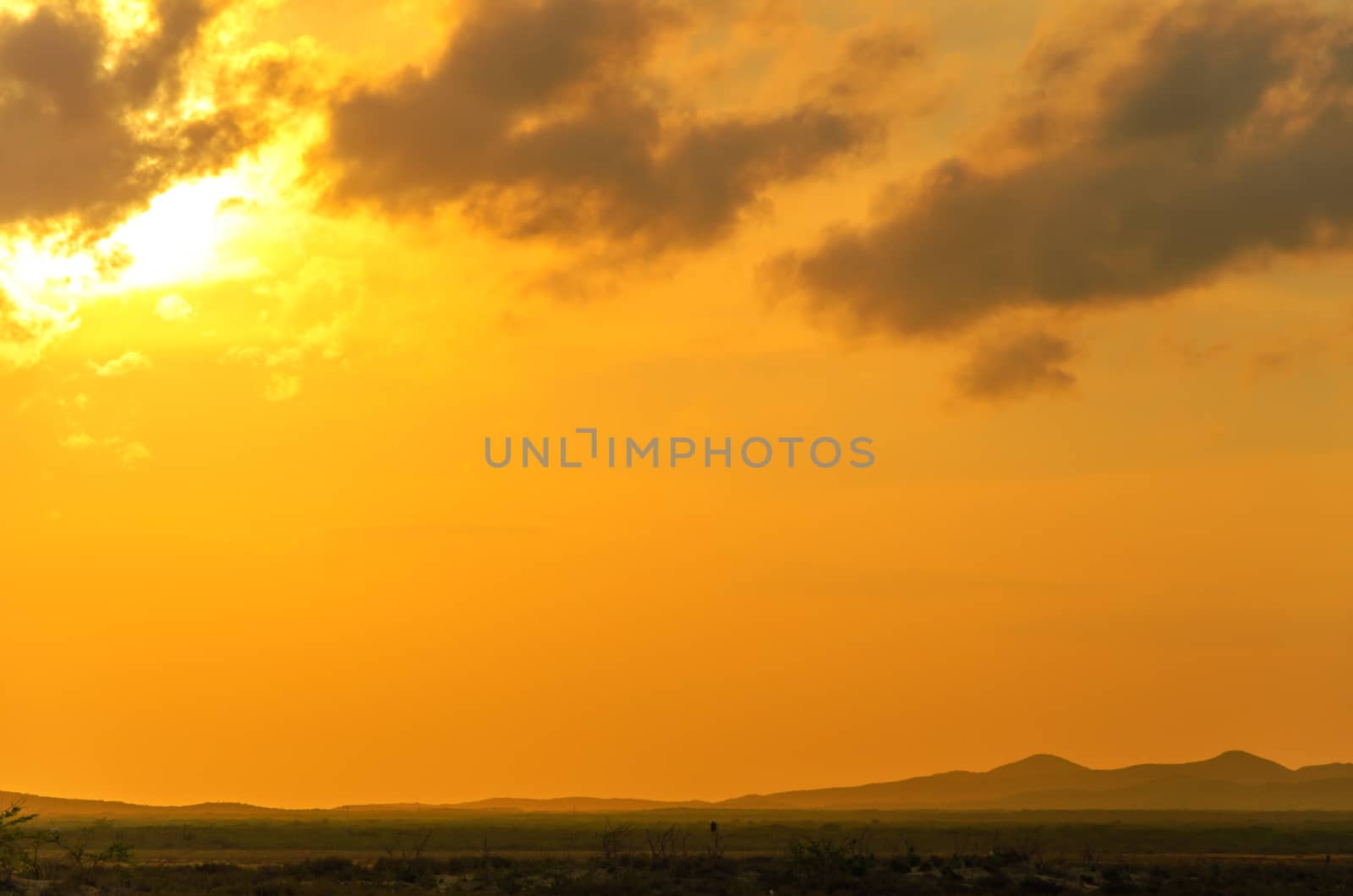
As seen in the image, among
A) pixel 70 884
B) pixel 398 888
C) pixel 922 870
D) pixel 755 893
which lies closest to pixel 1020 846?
pixel 922 870

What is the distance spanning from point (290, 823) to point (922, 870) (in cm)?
9364

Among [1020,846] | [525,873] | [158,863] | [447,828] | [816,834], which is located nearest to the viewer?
[525,873]

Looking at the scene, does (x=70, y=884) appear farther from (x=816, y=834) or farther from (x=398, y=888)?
(x=816, y=834)

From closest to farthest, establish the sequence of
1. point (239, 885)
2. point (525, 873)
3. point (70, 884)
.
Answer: point (70, 884), point (239, 885), point (525, 873)

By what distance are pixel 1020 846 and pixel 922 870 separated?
116 feet

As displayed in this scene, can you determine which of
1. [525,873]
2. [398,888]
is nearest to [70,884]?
[398,888]

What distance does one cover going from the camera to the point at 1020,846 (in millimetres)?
107312

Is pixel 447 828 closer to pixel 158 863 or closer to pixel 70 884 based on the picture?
pixel 158 863

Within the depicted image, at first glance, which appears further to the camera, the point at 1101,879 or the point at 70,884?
the point at 1101,879

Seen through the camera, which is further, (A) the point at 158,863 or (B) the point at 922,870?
(A) the point at 158,863

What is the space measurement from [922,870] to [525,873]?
1827cm

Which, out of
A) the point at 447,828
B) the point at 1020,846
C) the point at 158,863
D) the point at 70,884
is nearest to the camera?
the point at 70,884

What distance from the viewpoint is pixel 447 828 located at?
5728 inches

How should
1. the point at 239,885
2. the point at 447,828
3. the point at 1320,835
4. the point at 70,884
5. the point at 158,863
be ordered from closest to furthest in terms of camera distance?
the point at 70,884 < the point at 239,885 < the point at 158,863 < the point at 1320,835 < the point at 447,828
